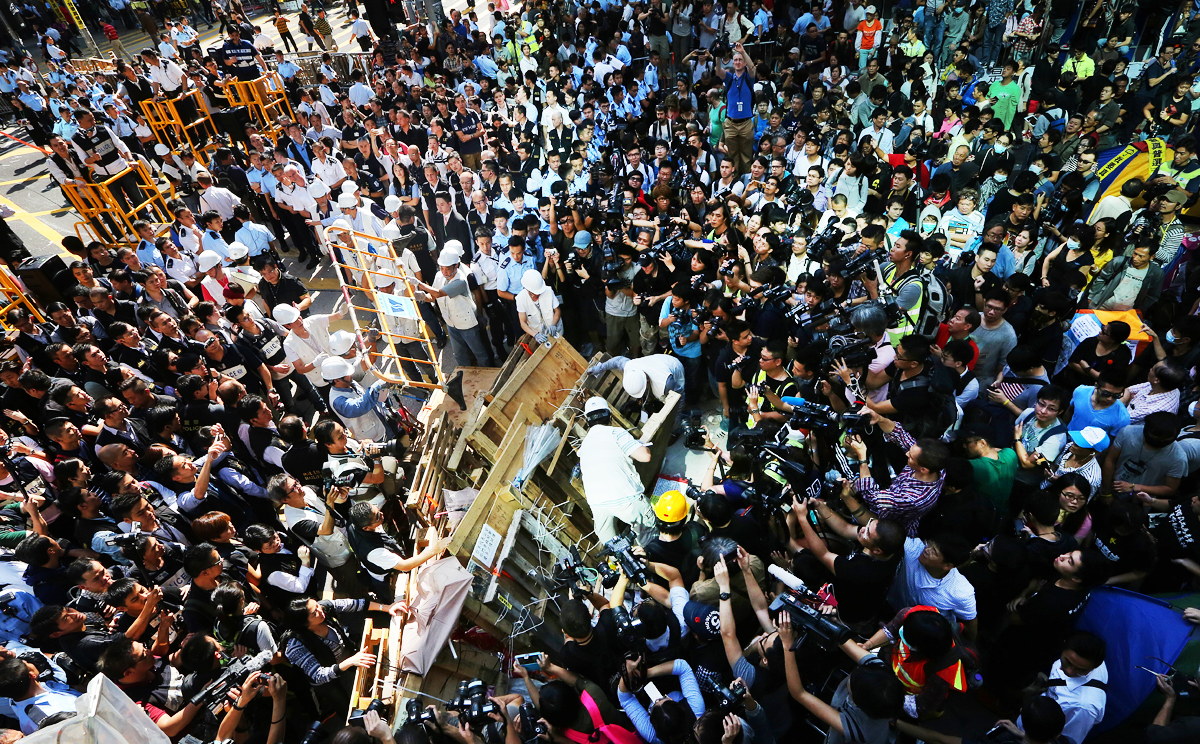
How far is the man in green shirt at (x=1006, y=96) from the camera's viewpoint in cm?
940

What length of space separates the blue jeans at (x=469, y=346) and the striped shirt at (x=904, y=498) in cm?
498

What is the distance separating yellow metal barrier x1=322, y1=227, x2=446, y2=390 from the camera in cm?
677

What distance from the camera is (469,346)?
7.84 m

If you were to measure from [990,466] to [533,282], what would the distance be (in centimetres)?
460

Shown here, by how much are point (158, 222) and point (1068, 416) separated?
14607 millimetres

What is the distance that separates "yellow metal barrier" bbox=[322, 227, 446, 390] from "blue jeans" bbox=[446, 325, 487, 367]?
291mm

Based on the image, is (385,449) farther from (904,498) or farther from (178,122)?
(178,122)

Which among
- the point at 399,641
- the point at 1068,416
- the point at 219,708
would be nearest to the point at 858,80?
the point at 1068,416

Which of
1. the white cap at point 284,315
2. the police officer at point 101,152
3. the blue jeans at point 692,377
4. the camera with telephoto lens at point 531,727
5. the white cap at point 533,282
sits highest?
the police officer at point 101,152

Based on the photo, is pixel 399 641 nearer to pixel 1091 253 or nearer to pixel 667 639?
pixel 667 639

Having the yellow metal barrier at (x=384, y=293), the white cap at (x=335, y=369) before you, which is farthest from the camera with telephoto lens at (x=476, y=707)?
the yellow metal barrier at (x=384, y=293)

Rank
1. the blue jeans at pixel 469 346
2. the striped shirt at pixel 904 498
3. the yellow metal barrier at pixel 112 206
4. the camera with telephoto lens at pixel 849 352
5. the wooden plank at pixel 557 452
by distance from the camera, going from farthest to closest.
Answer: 1. the yellow metal barrier at pixel 112 206
2. the blue jeans at pixel 469 346
3. the wooden plank at pixel 557 452
4. the camera with telephoto lens at pixel 849 352
5. the striped shirt at pixel 904 498

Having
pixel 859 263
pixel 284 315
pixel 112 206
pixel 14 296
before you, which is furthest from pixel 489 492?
pixel 112 206

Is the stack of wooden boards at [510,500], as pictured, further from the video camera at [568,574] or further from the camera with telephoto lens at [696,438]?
the camera with telephoto lens at [696,438]
